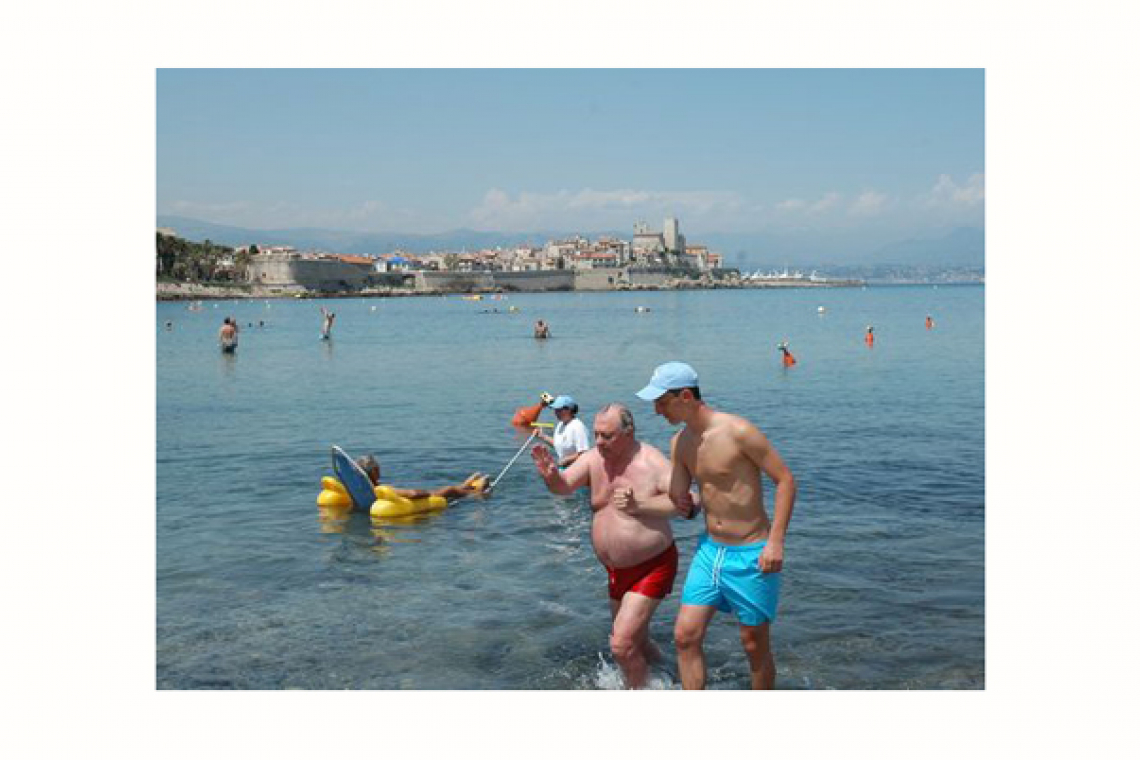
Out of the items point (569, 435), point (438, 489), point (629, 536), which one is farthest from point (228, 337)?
point (629, 536)

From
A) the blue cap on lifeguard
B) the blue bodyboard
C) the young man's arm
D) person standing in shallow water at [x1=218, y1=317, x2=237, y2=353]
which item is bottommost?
the blue bodyboard

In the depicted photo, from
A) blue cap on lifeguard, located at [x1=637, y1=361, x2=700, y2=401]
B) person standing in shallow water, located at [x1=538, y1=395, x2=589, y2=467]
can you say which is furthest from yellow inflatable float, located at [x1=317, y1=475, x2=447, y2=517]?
blue cap on lifeguard, located at [x1=637, y1=361, x2=700, y2=401]

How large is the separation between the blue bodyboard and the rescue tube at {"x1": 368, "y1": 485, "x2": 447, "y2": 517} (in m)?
0.11

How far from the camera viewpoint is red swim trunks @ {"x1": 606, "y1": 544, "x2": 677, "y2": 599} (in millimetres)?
6211

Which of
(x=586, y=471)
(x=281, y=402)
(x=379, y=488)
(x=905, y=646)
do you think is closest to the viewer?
(x=586, y=471)

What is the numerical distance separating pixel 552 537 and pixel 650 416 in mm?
10771

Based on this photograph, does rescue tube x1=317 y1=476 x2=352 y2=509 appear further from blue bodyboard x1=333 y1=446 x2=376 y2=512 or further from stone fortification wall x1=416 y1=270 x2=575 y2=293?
stone fortification wall x1=416 y1=270 x2=575 y2=293

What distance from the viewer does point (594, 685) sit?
23.6 feet

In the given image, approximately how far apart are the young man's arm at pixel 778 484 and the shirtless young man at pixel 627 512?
0.72 metres

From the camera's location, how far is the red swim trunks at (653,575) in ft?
20.4

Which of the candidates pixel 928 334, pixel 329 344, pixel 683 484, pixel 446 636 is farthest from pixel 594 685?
pixel 928 334

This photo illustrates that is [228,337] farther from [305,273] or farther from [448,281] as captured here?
[448,281]

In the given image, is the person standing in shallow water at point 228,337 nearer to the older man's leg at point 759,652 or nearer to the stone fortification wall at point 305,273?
the older man's leg at point 759,652
